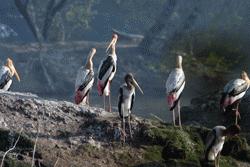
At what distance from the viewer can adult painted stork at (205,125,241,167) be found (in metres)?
7.78

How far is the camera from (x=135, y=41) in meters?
27.6

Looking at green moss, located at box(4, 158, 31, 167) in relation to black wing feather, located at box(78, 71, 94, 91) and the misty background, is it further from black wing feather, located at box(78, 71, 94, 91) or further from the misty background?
the misty background

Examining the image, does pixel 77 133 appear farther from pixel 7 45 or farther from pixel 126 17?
pixel 126 17

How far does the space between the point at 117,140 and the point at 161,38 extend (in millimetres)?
17379

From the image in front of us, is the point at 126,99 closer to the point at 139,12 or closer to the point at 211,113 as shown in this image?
the point at 211,113

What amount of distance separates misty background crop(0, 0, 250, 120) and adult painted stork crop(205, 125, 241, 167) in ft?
18.6

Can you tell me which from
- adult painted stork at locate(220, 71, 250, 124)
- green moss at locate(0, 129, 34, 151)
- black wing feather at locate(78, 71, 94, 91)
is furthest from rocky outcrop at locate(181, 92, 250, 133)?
green moss at locate(0, 129, 34, 151)

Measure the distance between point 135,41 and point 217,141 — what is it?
783 inches

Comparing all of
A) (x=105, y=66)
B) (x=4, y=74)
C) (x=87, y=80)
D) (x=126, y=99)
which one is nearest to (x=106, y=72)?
(x=105, y=66)

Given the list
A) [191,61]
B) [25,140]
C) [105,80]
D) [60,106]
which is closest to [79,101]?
[105,80]

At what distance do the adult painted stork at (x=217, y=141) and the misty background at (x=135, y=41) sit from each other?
566 cm

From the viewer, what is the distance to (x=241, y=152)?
27.5 feet

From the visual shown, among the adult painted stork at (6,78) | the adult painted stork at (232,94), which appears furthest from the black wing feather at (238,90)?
the adult painted stork at (6,78)

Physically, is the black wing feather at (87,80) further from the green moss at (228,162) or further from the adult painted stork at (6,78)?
the green moss at (228,162)
